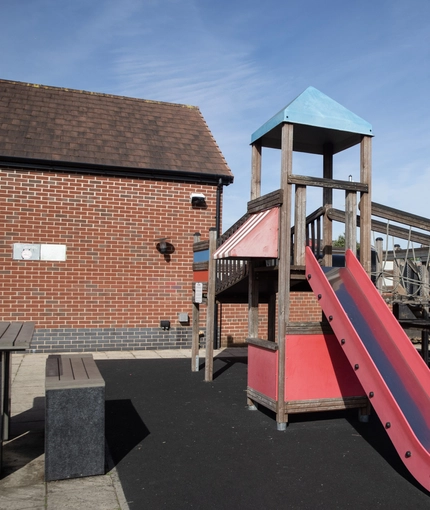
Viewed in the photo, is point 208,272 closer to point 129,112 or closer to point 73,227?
point 73,227

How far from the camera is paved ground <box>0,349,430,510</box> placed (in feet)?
12.6

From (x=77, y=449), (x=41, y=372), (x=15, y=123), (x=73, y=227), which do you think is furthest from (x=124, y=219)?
(x=77, y=449)

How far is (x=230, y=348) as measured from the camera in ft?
40.8

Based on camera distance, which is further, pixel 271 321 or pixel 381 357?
pixel 271 321

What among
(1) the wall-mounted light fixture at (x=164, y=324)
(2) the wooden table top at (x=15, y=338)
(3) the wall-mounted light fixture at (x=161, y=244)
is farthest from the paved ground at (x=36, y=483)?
(3) the wall-mounted light fixture at (x=161, y=244)

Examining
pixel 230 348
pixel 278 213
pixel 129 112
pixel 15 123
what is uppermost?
pixel 129 112

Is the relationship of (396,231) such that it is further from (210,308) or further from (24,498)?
(24,498)

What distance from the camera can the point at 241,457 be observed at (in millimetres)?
4785


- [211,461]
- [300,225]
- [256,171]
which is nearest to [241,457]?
[211,461]

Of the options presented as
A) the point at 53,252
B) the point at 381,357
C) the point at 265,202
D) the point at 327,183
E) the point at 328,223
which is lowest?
the point at 381,357

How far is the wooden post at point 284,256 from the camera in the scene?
5883mm

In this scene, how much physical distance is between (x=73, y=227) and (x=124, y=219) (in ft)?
3.66

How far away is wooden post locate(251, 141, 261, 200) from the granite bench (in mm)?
3594

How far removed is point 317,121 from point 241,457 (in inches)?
151
